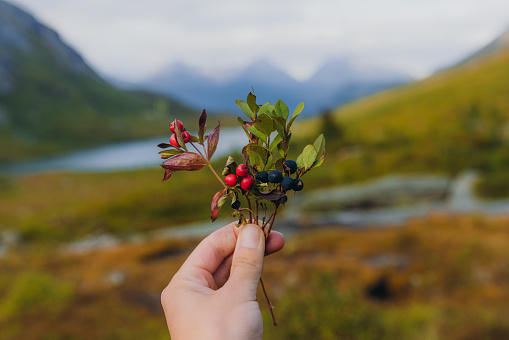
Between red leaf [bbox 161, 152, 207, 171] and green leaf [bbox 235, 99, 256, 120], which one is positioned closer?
red leaf [bbox 161, 152, 207, 171]

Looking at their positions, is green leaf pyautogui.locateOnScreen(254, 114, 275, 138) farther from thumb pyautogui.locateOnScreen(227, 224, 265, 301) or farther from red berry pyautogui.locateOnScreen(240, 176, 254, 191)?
thumb pyautogui.locateOnScreen(227, 224, 265, 301)

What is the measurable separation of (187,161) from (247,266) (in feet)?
2.45

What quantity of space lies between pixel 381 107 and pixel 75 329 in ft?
367

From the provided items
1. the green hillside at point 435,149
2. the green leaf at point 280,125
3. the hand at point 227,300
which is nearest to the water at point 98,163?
the green hillside at point 435,149

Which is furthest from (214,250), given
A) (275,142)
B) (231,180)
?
(275,142)

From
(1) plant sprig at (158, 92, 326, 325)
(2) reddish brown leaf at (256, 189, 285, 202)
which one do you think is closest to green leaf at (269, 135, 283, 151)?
(1) plant sprig at (158, 92, 326, 325)

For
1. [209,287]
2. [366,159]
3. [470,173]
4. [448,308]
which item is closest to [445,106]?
[366,159]

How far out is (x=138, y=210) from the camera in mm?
40219

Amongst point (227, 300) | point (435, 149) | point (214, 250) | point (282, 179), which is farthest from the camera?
point (435, 149)

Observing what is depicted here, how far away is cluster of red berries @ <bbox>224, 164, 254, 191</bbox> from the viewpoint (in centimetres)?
187

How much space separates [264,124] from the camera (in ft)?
6.07

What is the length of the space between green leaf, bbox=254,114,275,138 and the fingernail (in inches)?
25.1

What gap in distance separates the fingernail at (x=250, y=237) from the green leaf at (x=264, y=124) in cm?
64

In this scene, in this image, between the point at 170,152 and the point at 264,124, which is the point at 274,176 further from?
the point at 170,152
